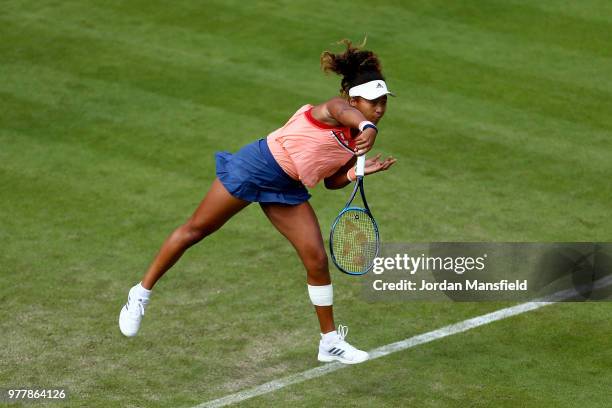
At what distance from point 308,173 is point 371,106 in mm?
673

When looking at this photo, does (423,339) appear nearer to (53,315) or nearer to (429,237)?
(429,237)

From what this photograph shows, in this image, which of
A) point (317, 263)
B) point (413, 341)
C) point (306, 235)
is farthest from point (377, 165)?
point (413, 341)

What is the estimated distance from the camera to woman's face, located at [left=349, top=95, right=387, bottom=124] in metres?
8.18

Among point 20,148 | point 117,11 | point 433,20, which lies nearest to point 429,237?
point 20,148

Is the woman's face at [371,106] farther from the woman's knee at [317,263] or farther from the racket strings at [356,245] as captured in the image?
the woman's knee at [317,263]

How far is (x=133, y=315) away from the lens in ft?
28.9

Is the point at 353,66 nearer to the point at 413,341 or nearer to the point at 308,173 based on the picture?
the point at 308,173

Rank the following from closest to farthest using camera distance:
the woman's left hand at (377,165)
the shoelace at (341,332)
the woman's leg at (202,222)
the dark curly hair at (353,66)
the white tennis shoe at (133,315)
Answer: the woman's left hand at (377,165) < the dark curly hair at (353,66) < the woman's leg at (202,222) < the shoelace at (341,332) < the white tennis shoe at (133,315)

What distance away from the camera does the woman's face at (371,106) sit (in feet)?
26.8

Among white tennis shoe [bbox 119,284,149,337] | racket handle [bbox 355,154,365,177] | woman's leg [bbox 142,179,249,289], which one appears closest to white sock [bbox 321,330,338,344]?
woman's leg [bbox 142,179,249,289]

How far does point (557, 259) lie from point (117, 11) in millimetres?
8936

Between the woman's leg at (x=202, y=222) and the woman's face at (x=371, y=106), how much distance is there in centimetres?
112

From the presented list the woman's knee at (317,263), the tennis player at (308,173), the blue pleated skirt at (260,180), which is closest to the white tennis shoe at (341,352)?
the tennis player at (308,173)

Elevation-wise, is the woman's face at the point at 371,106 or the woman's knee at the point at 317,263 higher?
the woman's face at the point at 371,106
